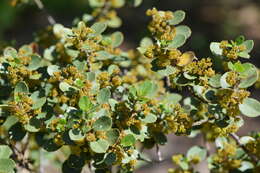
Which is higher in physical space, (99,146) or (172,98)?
(172,98)

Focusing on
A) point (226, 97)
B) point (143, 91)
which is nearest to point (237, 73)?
point (226, 97)

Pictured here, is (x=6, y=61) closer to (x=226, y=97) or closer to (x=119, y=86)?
(x=119, y=86)

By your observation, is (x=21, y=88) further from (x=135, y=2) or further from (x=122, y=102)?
(x=135, y=2)

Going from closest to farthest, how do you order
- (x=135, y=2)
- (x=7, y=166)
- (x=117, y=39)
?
(x=7, y=166) → (x=117, y=39) → (x=135, y=2)

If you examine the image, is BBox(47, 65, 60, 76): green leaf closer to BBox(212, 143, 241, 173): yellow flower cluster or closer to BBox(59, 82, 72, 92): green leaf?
BBox(59, 82, 72, 92): green leaf

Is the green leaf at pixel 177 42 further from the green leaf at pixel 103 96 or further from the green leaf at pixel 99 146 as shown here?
the green leaf at pixel 99 146

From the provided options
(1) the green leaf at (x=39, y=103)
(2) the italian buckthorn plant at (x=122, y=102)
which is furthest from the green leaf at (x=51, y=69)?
(1) the green leaf at (x=39, y=103)

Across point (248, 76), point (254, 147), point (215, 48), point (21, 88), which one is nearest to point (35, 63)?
point (21, 88)
